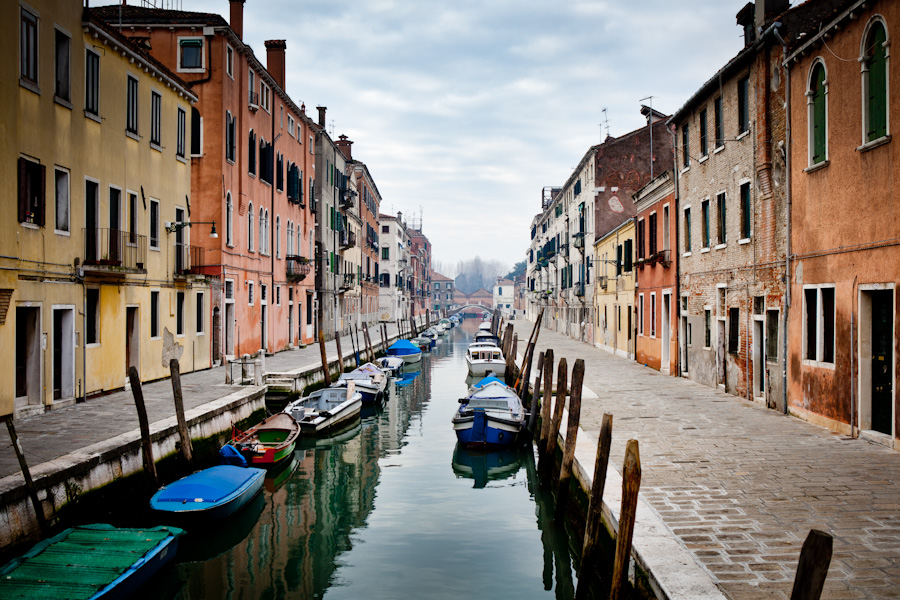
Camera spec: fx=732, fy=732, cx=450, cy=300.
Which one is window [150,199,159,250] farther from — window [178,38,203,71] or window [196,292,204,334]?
window [178,38,203,71]

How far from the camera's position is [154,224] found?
1902cm

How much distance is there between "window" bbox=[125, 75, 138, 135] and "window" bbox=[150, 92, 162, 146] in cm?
94

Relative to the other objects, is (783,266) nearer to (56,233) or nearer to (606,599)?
(606,599)

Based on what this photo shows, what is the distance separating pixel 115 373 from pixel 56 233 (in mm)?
3900

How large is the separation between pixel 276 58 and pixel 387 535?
1024 inches

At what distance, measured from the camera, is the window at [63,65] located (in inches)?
566

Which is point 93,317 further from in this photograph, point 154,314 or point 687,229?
point 687,229

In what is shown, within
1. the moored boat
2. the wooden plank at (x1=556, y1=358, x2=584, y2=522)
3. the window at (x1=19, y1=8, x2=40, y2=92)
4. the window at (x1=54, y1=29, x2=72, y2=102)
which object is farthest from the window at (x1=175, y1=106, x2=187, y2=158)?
the wooden plank at (x1=556, y1=358, x2=584, y2=522)

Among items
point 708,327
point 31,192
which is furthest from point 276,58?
point 708,327

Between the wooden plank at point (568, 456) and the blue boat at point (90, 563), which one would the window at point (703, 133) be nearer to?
the wooden plank at point (568, 456)

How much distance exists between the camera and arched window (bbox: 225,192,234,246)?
23422 millimetres

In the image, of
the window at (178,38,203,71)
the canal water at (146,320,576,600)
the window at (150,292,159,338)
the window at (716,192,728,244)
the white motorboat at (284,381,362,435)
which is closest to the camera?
the canal water at (146,320,576,600)

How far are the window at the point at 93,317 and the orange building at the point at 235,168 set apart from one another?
436 cm

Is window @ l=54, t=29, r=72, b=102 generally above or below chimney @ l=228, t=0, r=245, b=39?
below
